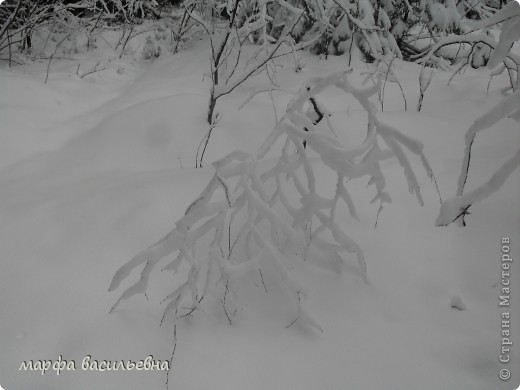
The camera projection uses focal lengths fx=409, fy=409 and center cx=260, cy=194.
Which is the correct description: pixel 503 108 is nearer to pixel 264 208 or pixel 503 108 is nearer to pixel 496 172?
pixel 496 172

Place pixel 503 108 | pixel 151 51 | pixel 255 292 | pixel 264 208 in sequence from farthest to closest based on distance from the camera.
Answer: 1. pixel 151 51
2. pixel 255 292
3. pixel 264 208
4. pixel 503 108

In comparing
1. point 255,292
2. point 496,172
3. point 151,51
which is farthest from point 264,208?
Answer: point 151,51

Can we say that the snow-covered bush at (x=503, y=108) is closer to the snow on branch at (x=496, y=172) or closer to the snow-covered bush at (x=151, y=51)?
the snow on branch at (x=496, y=172)

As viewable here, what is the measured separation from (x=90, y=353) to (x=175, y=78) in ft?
13.1

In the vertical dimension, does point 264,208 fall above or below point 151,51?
above

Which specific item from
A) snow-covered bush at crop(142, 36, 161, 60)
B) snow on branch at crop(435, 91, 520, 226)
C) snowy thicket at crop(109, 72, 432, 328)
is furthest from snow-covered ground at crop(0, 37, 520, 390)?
snow-covered bush at crop(142, 36, 161, 60)

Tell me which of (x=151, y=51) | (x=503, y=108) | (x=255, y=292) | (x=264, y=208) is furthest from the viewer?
(x=151, y=51)

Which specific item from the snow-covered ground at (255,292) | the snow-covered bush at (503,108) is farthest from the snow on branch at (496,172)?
the snow-covered ground at (255,292)

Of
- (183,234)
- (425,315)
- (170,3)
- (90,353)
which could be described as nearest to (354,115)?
(425,315)

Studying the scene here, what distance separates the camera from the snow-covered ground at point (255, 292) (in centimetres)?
120

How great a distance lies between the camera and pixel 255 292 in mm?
1473

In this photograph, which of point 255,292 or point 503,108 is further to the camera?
point 255,292

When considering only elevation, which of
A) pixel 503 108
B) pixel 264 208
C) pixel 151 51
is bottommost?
pixel 151 51

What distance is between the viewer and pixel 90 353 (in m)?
1.26
